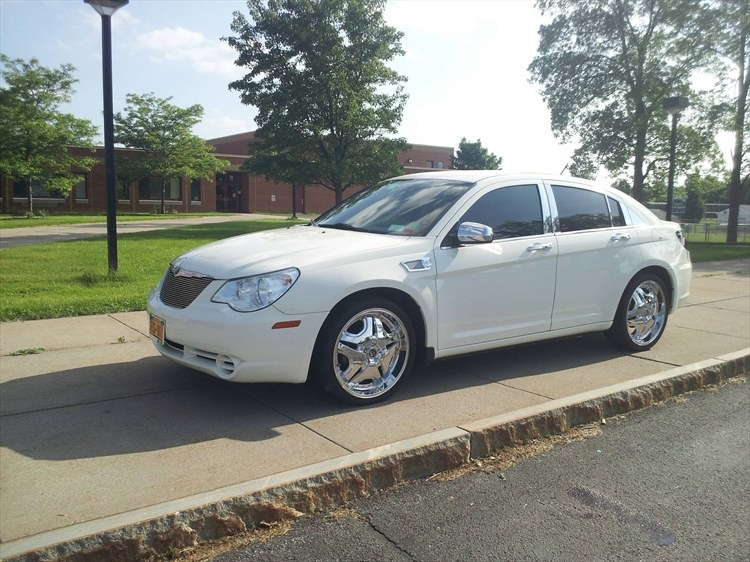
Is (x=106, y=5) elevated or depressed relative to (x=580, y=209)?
elevated

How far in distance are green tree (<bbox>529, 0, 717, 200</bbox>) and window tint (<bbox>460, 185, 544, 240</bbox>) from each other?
2529cm

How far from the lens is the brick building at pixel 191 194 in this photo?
4312cm

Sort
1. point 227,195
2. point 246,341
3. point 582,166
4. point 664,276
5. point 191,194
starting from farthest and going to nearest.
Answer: point 227,195
point 191,194
point 582,166
point 664,276
point 246,341

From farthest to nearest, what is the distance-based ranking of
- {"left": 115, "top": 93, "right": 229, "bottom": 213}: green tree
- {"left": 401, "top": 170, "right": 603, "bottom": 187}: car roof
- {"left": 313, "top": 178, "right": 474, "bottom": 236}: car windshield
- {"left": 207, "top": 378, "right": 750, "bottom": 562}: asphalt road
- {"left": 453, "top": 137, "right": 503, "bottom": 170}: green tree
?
{"left": 453, "top": 137, "right": 503, "bottom": 170}: green tree → {"left": 115, "top": 93, "right": 229, "bottom": 213}: green tree → {"left": 401, "top": 170, "right": 603, "bottom": 187}: car roof → {"left": 313, "top": 178, "right": 474, "bottom": 236}: car windshield → {"left": 207, "top": 378, "right": 750, "bottom": 562}: asphalt road

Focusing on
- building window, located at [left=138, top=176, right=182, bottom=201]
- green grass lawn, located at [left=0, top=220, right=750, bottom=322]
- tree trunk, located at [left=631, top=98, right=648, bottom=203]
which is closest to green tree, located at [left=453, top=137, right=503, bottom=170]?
building window, located at [left=138, top=176, right=182, bottom=201]

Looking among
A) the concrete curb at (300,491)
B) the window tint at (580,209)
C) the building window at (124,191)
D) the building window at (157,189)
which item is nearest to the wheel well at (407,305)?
the concrete curb at (300,491)

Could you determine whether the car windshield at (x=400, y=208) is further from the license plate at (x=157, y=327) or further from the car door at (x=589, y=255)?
the license plate at (x=157, y=327)

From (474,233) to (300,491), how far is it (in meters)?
2.38

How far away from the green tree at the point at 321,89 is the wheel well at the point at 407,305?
2163 centimetres

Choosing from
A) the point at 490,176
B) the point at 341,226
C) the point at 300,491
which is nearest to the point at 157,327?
the point at 341,226

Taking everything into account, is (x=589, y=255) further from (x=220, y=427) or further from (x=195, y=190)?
(x=195, y=190)

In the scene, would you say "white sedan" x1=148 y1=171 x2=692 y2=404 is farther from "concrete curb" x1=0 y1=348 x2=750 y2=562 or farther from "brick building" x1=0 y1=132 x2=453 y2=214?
"brick building" x1=0 y1=132 x2=453 y2=214

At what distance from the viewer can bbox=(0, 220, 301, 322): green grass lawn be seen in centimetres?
805

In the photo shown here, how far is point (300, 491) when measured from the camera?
3332 mm
